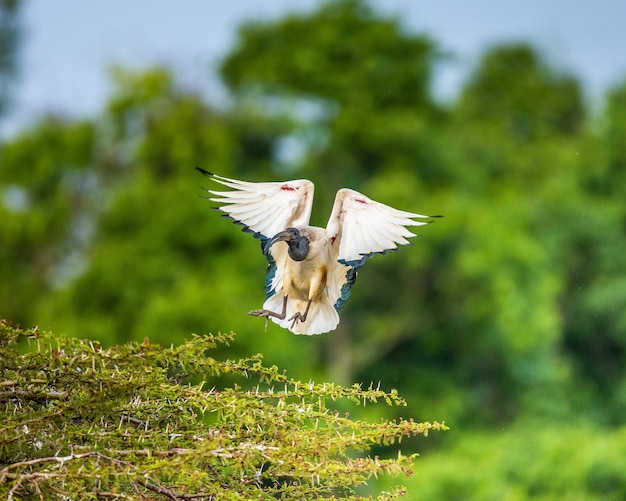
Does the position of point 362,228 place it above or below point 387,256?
below

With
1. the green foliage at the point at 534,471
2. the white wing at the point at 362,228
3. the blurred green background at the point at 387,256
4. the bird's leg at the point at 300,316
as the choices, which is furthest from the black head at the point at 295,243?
the blurred green background at the point at 387,256

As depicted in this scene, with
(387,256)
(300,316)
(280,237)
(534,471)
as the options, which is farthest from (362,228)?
(387,256)

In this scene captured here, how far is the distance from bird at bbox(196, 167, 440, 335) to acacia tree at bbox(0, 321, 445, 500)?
89 centimetres

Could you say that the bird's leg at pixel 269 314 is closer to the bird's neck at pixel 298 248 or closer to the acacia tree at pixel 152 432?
the bird's neck at pixel 298 248

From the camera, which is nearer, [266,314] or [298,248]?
[266,314]

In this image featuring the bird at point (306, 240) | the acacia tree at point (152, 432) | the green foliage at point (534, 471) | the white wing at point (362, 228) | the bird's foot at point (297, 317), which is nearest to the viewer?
the acacia tree at point (152, 432)

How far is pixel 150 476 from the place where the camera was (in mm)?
5746

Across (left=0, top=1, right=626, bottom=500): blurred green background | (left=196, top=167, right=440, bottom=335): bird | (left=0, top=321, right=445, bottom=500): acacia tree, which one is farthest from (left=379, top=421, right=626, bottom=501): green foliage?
(left=0, top=321, right=445, bottom=500): acacia tree

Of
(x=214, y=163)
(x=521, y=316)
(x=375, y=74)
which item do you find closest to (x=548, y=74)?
(x=375, y=74)

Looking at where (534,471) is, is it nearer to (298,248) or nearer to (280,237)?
(298,248)

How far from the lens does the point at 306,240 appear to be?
296 inches

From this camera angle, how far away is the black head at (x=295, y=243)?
7392mm

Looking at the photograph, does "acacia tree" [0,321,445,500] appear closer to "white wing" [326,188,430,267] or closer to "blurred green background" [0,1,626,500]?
"white wing" [326,188,430,267]

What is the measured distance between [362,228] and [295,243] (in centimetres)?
39
